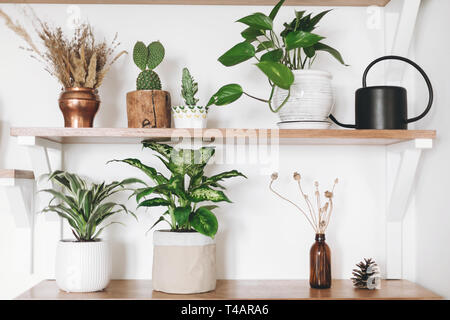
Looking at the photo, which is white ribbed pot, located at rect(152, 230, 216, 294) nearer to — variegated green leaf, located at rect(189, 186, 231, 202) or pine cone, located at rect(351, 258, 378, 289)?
variegated green leaf, located at rect(189, 186, 231, 202)

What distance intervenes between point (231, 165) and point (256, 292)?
35 cm

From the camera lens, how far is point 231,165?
4.39 ft

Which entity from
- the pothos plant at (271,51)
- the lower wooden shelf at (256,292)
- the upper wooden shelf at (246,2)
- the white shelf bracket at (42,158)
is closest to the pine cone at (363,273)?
the lower wooden shelf at (256,292)

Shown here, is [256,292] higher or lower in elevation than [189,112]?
lower

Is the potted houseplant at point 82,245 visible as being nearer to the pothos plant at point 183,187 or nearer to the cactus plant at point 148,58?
the pothos plant at point 183,187

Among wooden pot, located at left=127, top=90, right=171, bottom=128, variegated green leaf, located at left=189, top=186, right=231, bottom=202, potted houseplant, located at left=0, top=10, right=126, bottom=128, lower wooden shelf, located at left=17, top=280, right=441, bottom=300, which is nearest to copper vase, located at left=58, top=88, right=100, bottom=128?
potted houseplant, located at left=0, top=10, right=126, bottom=128

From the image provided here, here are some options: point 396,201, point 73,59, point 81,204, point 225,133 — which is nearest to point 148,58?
point 73,59

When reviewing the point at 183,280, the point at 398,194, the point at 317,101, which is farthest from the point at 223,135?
the point at 398,194

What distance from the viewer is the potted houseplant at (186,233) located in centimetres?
113

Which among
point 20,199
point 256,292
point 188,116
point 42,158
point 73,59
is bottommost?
point 256,292

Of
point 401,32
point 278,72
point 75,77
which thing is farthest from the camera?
point 401,32

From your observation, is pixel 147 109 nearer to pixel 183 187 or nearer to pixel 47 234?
pixel 183 187

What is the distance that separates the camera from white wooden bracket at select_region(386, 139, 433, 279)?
121cm

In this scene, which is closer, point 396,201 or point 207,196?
point 207,196
